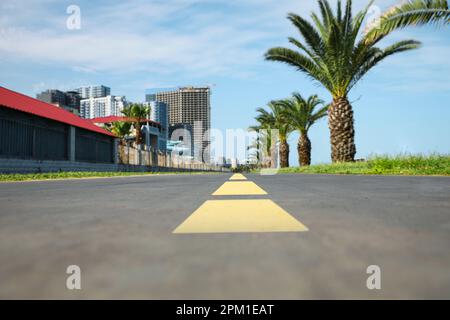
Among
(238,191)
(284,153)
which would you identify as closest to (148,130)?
(284,153)

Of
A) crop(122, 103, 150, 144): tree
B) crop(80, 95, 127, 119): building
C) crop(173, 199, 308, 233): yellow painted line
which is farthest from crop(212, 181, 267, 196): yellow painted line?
crop(80, 95, 127, 119): building

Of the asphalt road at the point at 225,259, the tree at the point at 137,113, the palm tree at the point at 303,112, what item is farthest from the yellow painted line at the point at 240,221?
the tree at the point at 137,113

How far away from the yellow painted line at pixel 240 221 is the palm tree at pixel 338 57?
17046mm

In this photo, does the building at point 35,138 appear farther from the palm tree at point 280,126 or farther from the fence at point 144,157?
the palm tree at point 280,126

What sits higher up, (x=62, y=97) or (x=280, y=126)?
(x=62, y=97)

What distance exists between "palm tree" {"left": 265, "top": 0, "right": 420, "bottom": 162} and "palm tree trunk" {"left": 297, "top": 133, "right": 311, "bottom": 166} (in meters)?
11.3

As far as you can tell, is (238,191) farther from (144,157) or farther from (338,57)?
(144,157)

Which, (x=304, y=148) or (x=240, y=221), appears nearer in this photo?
(x=240, y=221)

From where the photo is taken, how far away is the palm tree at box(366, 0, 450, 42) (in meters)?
14.4

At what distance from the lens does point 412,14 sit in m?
15.0

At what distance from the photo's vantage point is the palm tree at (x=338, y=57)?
1889 centimetres

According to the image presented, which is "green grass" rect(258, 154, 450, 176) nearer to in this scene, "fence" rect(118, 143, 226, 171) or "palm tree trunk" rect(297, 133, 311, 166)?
"palm tree trunk" rect(297, 133, 311, 166)

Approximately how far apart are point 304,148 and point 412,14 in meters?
19.3
